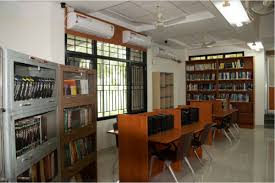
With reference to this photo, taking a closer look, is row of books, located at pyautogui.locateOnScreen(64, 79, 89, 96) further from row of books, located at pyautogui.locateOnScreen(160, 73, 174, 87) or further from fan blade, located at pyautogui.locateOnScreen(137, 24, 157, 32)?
row of books, located at pyautogui.locateOnScreen(160, 73, 174, 87)

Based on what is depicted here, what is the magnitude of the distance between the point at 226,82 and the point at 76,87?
725cm

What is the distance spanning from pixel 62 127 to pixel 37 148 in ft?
2.02

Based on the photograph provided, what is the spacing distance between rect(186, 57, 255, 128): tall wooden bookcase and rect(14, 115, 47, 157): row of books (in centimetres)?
785

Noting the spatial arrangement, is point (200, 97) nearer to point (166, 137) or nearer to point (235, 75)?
point (235, 75)

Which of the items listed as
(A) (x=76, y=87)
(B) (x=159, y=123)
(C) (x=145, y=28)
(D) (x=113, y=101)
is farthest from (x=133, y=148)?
(C) (x=145, y=28)

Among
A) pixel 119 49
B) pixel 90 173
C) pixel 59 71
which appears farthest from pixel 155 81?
pixel 59 71

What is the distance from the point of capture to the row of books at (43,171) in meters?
2.27

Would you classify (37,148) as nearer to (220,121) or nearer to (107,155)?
(107,155)

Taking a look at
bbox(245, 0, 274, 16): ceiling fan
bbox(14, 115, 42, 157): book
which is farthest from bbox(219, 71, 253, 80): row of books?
bbox(14, 115, 42, 157): book

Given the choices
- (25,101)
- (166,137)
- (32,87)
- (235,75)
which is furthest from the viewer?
(235,75)

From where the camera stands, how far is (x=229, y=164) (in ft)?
14.9

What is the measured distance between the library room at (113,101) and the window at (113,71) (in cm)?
3

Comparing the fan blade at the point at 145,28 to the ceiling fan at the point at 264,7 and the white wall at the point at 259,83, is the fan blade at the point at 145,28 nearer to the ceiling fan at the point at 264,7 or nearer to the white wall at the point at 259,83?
the ceiling fan at the point at 264,7

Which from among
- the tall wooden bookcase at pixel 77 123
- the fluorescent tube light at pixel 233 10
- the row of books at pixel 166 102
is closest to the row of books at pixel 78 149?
the tall wooden bookcase at pixel 77 123
